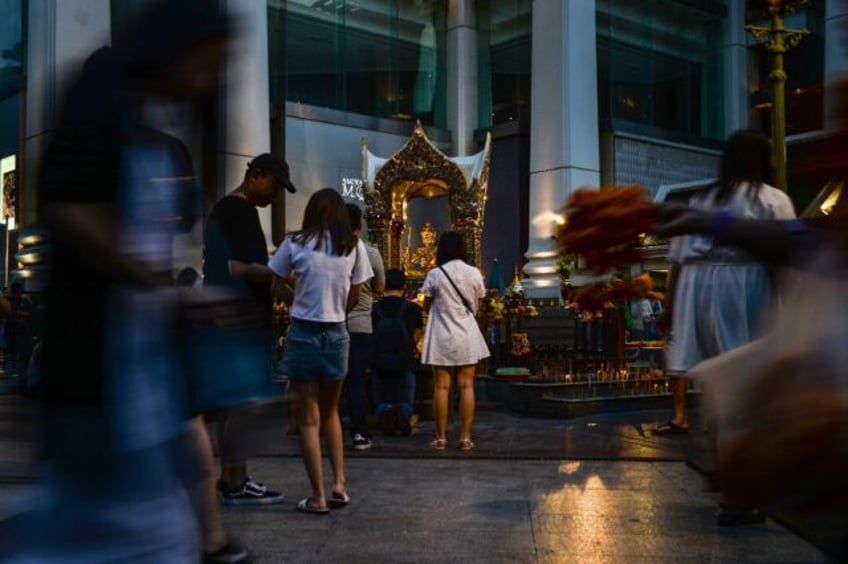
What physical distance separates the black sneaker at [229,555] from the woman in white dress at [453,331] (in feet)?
14.3

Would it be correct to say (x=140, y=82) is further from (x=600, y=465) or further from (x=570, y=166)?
(x=570, y=166)

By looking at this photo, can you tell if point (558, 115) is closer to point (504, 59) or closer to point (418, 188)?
point (504, 59)

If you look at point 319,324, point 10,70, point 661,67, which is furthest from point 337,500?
point 661,67

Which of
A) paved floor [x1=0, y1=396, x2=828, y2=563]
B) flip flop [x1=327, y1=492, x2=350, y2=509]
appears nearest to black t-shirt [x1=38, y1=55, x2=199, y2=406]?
paved floor [x1=0, y1=396, x2=828, y2=563]

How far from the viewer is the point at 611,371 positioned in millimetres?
12281

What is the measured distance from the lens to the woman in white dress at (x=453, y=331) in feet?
25.9

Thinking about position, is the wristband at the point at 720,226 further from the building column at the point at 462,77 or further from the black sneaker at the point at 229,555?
the building column at the point at 462,77

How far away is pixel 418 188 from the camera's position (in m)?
19.1

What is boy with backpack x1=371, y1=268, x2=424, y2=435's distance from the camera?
8914mm

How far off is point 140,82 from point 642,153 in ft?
76.3

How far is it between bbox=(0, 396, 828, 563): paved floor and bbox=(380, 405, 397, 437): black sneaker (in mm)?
751

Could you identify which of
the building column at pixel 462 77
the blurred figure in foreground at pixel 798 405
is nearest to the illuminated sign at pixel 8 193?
the building column at pixel 462 77

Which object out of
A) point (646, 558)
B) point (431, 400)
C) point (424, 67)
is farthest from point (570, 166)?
point (646, 558)

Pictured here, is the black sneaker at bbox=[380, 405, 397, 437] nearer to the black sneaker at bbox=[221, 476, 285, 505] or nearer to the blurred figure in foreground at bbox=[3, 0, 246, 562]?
the black sneaker at bbox=[221, 476, 285, 505]
